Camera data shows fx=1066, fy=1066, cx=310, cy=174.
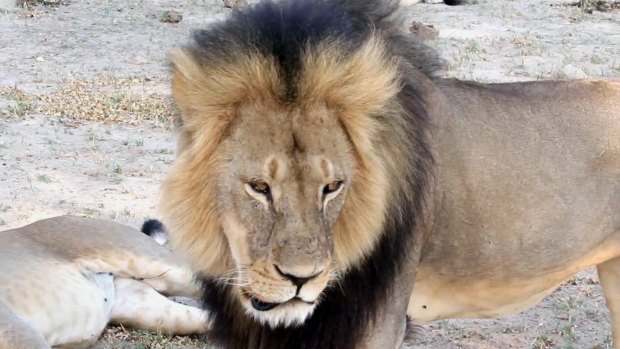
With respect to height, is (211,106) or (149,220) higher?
(211,106)

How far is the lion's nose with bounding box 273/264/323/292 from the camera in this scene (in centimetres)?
260

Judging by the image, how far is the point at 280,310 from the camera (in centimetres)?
272

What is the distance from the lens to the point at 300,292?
2662 millimetres

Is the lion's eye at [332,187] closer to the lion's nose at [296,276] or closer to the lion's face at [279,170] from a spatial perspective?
the lion's face at [279,170]

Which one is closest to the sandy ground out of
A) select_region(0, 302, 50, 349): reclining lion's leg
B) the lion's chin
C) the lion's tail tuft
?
the lion's tail tuft

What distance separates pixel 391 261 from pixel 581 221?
82cm

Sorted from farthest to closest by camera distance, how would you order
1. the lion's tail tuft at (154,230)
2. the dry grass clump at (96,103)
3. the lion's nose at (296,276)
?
the dry grass clump at (96,103)
the lion's tail tuft at (154,230)
the lion's nose at (296,276)

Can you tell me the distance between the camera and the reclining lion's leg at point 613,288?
13.2 ft

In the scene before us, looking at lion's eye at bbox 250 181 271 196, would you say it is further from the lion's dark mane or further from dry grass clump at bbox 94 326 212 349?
dry grass clump at bbox 94 326 212 349

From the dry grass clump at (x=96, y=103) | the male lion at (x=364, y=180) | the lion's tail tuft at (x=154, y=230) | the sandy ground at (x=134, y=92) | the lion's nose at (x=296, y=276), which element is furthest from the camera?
the dry grass clump at (x=96, y=103)

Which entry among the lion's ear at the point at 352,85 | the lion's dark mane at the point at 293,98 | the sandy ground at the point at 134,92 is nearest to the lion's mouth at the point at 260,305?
the lion's dark mane at the point at 293,98

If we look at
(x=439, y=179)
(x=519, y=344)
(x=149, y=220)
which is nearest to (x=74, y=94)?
(x=149, y=220)

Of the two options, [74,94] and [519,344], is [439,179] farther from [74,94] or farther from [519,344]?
[74,94]

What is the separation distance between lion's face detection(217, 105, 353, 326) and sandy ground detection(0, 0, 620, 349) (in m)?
0.53
